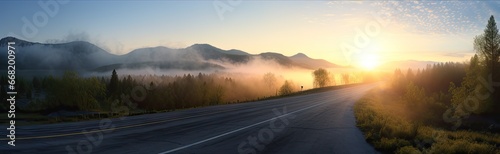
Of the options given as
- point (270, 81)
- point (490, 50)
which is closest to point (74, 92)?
point (490, 50)

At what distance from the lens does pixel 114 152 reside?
923cm

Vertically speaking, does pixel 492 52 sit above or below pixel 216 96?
above

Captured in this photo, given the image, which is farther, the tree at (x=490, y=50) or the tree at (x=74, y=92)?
the tree at (x=74, y=92)

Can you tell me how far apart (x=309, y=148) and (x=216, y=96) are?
10312cm

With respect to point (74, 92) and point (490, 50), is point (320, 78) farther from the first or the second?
point (74, 92)

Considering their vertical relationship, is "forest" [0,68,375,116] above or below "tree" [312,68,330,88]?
below

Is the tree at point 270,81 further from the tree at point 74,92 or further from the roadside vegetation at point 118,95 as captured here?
the tree at point 74,92

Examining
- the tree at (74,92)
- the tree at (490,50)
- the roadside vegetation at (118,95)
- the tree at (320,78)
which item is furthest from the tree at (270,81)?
the tree at (490,50)

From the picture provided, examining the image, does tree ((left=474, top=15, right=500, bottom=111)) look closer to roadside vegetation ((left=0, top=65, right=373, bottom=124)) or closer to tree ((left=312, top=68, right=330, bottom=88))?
roadside vegetation ((left=0, top=65, right=373, bottom=124))

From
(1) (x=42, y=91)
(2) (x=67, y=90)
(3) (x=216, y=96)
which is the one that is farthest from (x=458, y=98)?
(1) (x=42, y=91)

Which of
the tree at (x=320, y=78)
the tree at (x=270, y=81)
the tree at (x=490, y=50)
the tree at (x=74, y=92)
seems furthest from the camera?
the tree at (x=270, y=81)

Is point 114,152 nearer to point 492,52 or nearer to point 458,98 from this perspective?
point 458,98

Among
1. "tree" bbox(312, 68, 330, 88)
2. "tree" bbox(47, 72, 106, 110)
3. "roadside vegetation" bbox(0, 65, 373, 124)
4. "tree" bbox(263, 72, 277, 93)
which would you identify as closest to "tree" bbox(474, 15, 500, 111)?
"roadside vegetation" bbox(0, 65, 373, 124)

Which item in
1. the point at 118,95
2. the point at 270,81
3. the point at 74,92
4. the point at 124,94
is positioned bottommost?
the point at 118,95
